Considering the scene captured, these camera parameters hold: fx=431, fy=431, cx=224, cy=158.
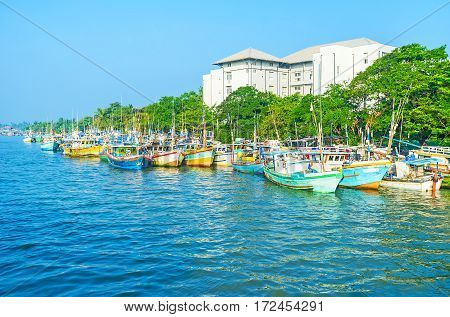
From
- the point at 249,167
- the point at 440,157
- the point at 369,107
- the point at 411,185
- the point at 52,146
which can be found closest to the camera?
the point at 411,185

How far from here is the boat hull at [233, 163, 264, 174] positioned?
4581 centimetres

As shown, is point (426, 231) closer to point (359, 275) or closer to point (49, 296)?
point (359, 275)

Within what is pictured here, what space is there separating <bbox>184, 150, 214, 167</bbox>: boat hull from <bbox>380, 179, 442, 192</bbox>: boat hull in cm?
2303

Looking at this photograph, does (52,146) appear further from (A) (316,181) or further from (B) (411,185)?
(B) (411,185)

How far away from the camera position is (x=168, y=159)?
5231cm

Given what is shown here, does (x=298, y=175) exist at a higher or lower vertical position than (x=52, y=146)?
lower

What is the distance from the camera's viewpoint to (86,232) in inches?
831

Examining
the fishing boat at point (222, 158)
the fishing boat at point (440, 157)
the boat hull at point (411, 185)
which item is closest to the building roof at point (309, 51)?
the fishing boat at point (222, 158)

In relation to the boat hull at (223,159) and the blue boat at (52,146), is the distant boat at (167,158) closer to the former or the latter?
the boat hull at (223,159)

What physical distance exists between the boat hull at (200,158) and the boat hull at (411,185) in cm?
2303

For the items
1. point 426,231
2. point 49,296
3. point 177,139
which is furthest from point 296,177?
point 177,139

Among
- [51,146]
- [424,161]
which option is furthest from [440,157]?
[51,146]

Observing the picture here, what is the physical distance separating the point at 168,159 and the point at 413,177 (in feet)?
92.5

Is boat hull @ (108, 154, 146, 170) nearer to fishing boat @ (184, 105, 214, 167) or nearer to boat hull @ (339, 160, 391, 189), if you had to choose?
fishing boat @ (184, 105, 214, 167)
